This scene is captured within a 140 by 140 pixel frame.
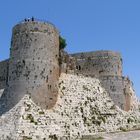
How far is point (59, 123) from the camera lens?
134ft

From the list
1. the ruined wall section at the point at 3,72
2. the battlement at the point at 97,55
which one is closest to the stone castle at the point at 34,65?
the ruined wall section at the point at 3,72

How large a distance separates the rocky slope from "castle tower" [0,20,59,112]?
1024 mm

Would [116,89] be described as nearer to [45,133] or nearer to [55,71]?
[55,71]

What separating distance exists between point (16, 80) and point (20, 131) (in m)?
5.83

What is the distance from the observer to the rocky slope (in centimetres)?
3872

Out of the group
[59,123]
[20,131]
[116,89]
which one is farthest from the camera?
[116,89]

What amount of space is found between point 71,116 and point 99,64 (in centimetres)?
893

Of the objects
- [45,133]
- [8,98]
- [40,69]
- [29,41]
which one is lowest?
[45,133]

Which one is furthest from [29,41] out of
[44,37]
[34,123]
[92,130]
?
[92,130]

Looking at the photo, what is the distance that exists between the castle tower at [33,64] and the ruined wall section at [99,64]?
7.29m

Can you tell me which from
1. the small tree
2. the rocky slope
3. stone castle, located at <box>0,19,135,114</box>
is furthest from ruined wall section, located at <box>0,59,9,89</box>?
the rocky slope

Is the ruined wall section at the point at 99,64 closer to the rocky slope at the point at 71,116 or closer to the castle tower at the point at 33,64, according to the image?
the rocky slope at the point at 71,116

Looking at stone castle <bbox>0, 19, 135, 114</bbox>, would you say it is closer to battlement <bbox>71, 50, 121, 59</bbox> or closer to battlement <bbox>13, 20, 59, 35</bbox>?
battlement <bbox>13, 20, 59, 35</bbox>

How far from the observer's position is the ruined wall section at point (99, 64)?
48.4 metres
